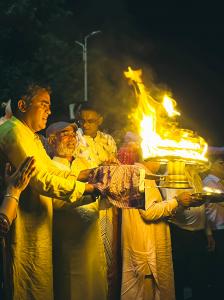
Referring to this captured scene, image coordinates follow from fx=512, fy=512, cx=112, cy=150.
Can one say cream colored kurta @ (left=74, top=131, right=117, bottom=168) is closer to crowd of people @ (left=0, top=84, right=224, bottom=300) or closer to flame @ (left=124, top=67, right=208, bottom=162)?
crowd of people @ (left=0, top=84, right=224, bottom=300)

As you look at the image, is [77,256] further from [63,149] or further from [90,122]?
[90,122]

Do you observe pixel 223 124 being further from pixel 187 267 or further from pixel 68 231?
pixel 68 231

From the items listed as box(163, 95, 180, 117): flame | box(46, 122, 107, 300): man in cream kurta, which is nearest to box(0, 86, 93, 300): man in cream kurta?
box(46, 122, 107, 300): man in cream kurta

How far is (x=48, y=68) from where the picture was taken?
2450 centimetres

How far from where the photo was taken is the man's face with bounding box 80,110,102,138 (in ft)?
24.9

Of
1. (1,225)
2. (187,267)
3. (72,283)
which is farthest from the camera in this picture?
(187,267)

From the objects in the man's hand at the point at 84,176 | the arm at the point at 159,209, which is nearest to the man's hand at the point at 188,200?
the arm at the point at 159,209

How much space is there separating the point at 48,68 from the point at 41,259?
2031 cm

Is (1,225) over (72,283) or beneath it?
over

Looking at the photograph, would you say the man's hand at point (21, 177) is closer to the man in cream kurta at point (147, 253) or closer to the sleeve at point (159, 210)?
the man in cream kurta at point (147, 253)

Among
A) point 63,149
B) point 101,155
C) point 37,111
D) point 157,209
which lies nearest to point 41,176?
point 37,111

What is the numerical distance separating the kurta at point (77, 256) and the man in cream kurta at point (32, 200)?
1.98 feet

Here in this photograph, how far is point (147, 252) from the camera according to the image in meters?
7.03

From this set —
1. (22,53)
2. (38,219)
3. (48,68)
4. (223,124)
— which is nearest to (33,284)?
(38,219)
